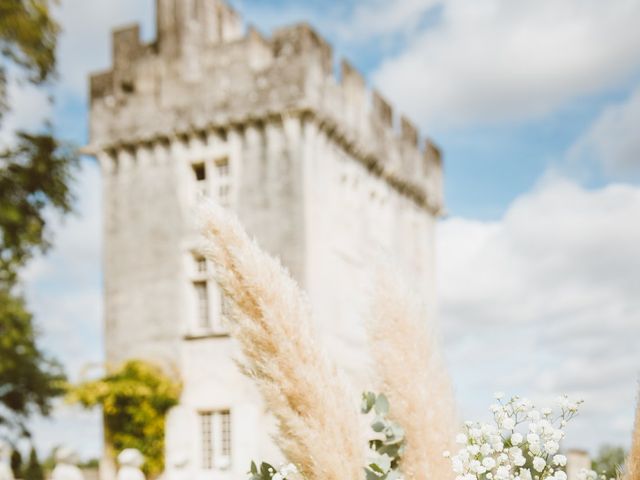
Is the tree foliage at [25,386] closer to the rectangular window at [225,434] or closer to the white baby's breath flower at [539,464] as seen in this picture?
the rectangular window at [225,434]

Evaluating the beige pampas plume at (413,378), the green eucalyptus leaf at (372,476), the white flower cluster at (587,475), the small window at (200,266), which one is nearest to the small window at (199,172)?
the small window at (200,266)

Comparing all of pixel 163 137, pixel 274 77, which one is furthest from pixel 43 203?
pixel 274 77

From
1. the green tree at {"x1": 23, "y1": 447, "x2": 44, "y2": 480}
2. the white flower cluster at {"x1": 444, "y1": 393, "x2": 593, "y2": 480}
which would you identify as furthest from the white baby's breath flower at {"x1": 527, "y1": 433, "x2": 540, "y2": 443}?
the green tree at {"x1": 23, "y1": 447, "x2": 44, "y2": 480}

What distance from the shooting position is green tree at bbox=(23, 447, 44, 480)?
65.3 ft

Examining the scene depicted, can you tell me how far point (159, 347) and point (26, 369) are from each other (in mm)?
10719

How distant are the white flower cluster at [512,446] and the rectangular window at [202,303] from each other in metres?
13.3

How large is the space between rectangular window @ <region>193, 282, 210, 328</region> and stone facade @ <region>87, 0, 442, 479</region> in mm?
23

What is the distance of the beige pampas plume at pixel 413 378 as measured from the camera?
2.18 m

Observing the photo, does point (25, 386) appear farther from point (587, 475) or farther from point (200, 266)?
point (587, 475)

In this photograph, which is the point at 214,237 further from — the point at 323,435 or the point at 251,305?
the point at 323,435

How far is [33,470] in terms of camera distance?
66.2ft

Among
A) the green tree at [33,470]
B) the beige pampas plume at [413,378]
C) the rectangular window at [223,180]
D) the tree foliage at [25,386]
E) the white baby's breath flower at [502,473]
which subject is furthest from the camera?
the tree foliage at [25,386]

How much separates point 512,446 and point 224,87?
1374 cm

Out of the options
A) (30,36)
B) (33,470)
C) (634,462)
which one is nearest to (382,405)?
(634,462)
